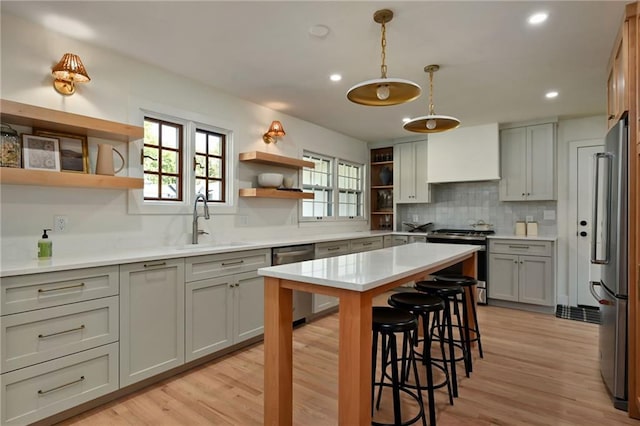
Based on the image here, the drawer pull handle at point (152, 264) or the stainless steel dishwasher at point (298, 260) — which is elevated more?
the drawer pull handle at point (152, 264)

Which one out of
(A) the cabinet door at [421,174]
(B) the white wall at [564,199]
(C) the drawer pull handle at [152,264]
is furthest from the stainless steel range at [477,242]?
(C) the drawer pull handle at [152,264]

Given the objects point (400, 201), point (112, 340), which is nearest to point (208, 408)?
point (112, 340)

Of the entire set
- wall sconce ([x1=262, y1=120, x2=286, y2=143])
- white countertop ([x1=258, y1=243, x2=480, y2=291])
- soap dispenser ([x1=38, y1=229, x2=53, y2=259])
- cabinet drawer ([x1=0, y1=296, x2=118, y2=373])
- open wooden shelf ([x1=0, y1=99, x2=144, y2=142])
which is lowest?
cabinet drawer ([x1=0, y1=296, x2=118, y2=373])

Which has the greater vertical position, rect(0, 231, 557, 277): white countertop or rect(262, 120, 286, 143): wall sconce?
rect(262, 120, 286, 143): wall sconce

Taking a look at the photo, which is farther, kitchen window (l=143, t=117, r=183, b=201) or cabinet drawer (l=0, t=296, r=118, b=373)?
kitchen window (l=143, t=117, r=183, b=201)

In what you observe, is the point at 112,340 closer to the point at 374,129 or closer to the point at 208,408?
the point at 208,408

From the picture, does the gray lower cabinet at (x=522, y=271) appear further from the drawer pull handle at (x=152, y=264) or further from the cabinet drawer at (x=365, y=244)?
the drawer pull handle at (x=152, y=264)

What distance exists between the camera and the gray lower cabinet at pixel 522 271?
4.25 m

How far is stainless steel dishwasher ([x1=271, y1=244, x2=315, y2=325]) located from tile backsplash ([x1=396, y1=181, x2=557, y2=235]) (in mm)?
2558

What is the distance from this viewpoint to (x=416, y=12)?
2.19 metres

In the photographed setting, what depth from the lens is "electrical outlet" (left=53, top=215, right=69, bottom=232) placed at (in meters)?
2.42

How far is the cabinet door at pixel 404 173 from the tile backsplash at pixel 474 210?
0.98ft

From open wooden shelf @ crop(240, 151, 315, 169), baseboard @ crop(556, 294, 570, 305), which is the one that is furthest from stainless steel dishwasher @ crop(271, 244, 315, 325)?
baseboard @ crop(556, 294, 570, 305)

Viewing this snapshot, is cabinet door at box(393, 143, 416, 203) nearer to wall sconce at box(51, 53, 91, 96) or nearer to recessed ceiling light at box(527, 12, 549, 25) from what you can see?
recessed ceiling light at box(527, 12, 549, 25)
